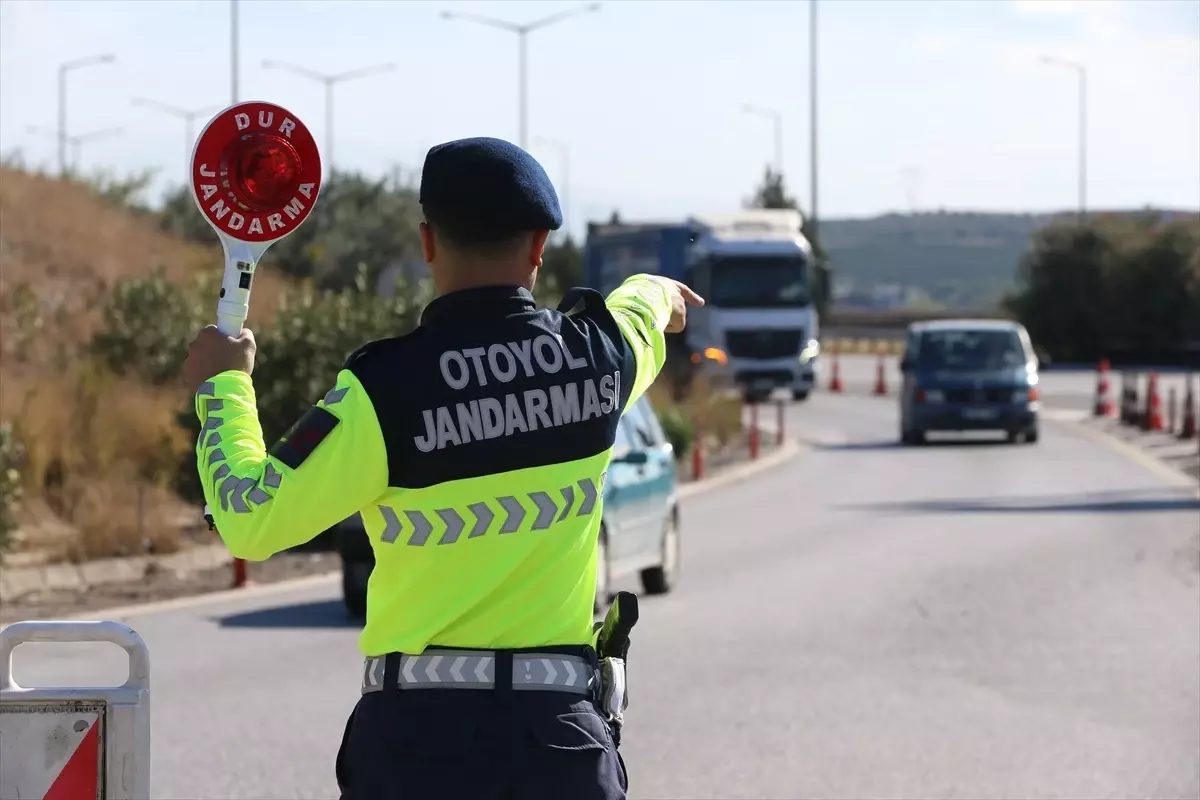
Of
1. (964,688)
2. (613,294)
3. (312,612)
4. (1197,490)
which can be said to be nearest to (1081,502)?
(1197,490)

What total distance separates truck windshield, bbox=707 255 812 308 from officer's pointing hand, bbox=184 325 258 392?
3841 centimetres

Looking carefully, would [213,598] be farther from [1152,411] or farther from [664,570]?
[1152,411]

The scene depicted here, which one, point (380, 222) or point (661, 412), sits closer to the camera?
point (661, 412)

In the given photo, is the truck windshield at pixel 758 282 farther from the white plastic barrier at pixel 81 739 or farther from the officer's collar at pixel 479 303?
the officer's collar at pixel 479 303

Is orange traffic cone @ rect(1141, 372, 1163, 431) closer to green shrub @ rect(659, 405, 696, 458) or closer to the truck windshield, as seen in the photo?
green shrub @ rect(659, 405, 696, 458)

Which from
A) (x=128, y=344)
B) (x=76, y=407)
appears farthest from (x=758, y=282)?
(x=76, y=407)

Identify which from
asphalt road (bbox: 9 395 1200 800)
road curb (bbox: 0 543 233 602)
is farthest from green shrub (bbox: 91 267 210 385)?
road curb (bbox: 0 543 233 602)

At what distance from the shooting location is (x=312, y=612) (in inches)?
529

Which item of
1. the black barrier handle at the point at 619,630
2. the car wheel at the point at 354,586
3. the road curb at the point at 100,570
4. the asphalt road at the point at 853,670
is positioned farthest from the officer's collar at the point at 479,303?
the road curb at the point at 100,570

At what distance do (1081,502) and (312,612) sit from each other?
32.5ft

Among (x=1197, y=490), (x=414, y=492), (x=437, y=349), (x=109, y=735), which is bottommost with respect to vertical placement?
(x=1197, y=490)

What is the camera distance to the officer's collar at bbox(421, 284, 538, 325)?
350 centimetres

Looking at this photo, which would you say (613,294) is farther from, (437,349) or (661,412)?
(661,412)

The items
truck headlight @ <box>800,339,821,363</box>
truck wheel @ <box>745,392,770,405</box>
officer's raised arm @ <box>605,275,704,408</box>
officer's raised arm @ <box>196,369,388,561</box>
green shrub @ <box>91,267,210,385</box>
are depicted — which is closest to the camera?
officer's raised arm @ <box>196,369,388,561</box>
